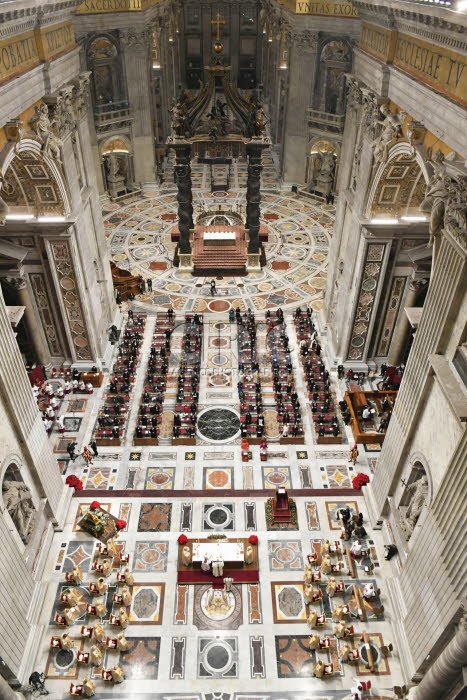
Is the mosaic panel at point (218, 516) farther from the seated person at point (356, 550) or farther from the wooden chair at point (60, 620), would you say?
the wooden chair at point (60, 620)

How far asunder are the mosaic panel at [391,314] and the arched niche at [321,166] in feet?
50.4

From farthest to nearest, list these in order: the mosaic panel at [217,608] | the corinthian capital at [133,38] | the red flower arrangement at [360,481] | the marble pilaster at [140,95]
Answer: the marble pilaster at [140,95] → the corinthian capital at [133,38] → the red flower arrangement at [360,481] → the mosaic panel at [217,608]

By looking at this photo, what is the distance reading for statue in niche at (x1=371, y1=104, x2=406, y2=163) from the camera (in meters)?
13.1

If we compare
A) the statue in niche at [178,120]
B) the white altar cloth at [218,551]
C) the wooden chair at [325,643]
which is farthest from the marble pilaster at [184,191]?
the wooden chair at [325,643]

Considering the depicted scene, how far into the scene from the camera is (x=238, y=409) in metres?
17.6

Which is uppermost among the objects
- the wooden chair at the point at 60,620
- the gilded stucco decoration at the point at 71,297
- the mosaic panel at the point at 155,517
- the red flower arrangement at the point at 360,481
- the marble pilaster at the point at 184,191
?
the marble pilaster at the point at 184,191

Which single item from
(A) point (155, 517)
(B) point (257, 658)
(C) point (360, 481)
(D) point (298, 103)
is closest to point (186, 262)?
(D) point (298, 103)

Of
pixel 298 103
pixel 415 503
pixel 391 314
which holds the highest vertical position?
pixel 298 103

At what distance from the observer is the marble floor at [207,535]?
11.1 metres

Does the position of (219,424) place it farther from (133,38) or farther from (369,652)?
(133,38)

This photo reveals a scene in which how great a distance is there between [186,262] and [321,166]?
12094 millimetres

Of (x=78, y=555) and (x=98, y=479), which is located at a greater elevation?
(x=98, y=479)

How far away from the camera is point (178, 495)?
14.7 m

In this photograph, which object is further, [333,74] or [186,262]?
[333,74]
